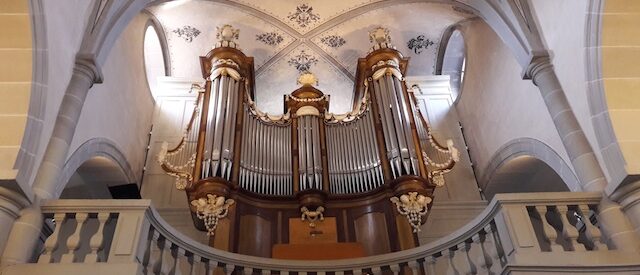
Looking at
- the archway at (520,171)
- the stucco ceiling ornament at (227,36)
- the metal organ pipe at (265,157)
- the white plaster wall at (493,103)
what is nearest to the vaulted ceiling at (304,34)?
the stucco ceiling ornament at (227,36)

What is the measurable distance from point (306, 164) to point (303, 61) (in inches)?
130

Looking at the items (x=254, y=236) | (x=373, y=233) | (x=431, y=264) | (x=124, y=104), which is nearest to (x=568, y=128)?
(x=431, y=264)

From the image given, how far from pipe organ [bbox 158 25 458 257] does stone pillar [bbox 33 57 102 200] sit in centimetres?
175

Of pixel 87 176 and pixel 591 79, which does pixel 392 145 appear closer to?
pixel 591 79

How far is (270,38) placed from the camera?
31.3 feet

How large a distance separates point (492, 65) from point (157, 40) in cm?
562

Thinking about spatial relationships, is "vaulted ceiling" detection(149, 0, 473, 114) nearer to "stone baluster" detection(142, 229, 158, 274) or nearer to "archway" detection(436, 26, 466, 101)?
"archway" detection(436, 26, 466, 101)

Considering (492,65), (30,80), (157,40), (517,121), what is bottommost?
(30,80)

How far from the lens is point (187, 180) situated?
6727 mm

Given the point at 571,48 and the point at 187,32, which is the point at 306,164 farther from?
the point at 187,32

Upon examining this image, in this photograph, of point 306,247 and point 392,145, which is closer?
point 306,247

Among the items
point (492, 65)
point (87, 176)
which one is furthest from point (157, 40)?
point (492, 65)

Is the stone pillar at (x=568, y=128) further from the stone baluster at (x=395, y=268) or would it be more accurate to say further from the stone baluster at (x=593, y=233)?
the stone baluster at (x=395, y=268)

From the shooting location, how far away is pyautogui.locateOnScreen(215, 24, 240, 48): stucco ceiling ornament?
8531mm
